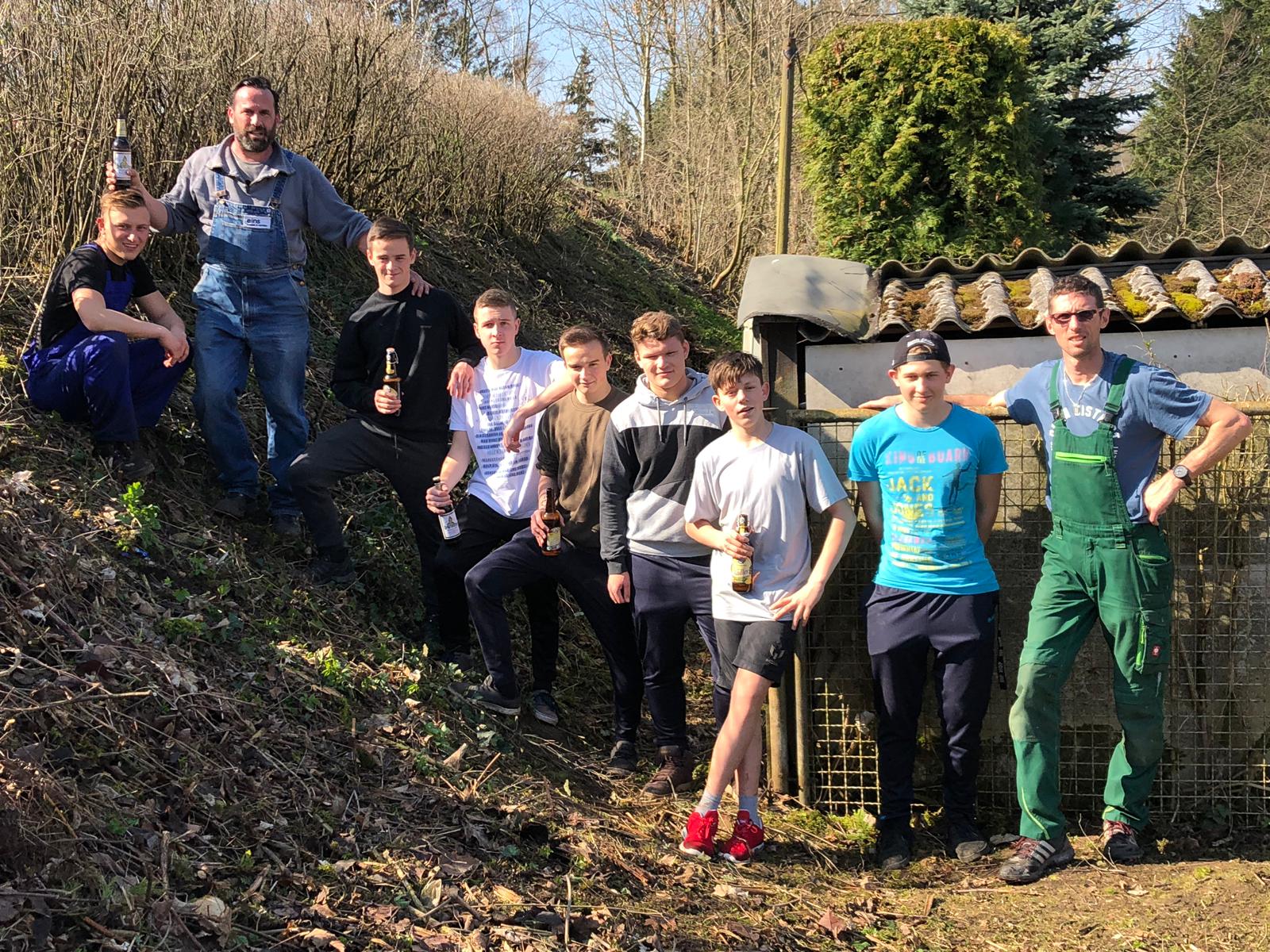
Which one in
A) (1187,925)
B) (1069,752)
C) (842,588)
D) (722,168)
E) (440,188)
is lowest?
(1187,925)

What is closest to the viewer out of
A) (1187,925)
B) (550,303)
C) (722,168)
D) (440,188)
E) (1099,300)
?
(1187,925)

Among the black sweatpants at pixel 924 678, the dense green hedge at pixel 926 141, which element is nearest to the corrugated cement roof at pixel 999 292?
the black sweatpants at pixel 924 678

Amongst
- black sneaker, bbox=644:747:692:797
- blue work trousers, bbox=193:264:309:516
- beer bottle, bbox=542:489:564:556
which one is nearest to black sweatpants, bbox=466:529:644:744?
beer bottle, bbox=542:489:564:556

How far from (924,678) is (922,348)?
4.84ft

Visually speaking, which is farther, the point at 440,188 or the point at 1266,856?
the point at 440,188

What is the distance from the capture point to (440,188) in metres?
11.9

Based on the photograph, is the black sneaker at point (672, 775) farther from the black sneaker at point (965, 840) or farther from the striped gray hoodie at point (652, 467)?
the black sneaker at point (965, 840)

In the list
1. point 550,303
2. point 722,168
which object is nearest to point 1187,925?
point 550,303

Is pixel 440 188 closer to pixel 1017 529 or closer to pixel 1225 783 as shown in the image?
pixel 1017 529

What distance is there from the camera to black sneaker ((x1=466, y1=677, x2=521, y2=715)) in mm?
5762

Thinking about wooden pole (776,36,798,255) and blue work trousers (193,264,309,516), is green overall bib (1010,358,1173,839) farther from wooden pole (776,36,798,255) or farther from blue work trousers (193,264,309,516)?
wooden pole (776,36,798,255)

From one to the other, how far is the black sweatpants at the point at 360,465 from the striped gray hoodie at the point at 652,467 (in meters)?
1.17

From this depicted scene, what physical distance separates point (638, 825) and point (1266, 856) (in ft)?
9.44

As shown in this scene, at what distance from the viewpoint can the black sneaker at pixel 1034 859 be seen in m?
4.85
